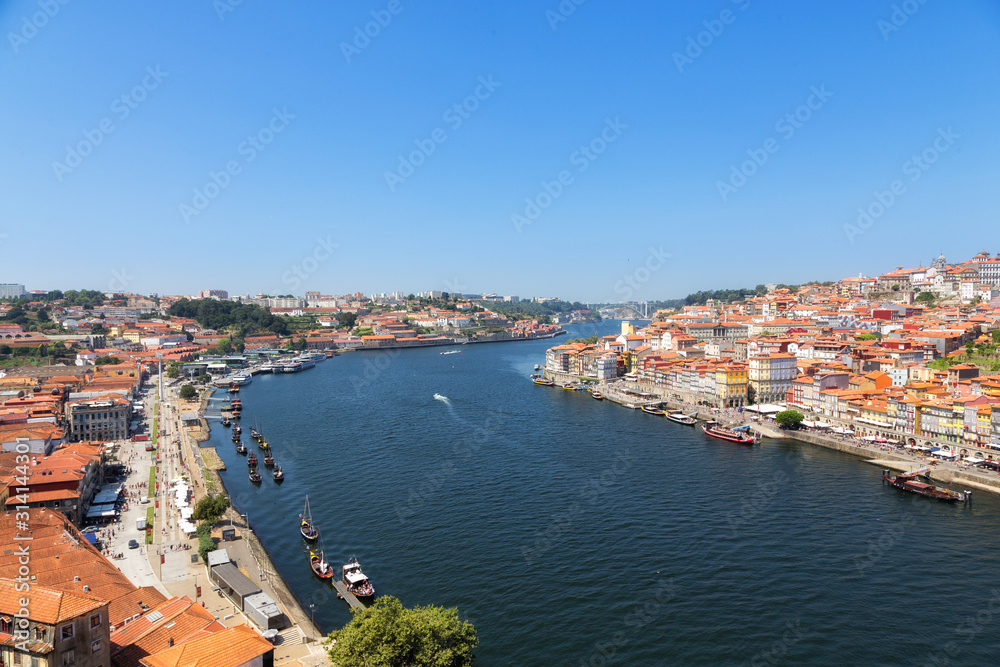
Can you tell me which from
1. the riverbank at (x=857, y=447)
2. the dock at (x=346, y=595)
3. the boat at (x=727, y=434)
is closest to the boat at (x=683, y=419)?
the riverbank at (x=857, y=447)

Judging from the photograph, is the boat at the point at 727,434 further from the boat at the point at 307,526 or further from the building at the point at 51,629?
the building at the point at 51,629

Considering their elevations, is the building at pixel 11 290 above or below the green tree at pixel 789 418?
above

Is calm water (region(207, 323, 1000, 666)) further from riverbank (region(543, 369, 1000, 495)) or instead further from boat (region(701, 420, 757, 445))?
boat (region(701, 420, 757, 445))

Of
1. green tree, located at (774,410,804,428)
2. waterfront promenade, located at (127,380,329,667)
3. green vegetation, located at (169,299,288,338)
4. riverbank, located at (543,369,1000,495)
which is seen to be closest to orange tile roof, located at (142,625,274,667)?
waterfront promenade, located at (127,380,329,667)

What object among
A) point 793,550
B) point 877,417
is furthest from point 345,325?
point 793,550

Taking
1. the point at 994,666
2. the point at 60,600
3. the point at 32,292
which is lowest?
the point at 994,666

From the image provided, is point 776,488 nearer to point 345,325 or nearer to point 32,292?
point 345,325
